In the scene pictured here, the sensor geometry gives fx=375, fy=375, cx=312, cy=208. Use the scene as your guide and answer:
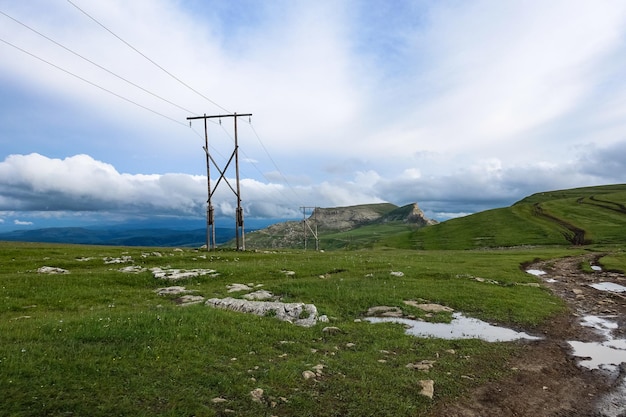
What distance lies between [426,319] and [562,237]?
406ft

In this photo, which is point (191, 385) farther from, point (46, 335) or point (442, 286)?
point (442, 286)

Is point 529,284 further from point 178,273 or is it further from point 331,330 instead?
point 178,273

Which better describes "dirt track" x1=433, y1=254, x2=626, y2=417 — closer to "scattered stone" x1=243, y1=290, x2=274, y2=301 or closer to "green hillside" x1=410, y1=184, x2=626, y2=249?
"scattered stone" x1=243, y1=290, x2=274, y2=301

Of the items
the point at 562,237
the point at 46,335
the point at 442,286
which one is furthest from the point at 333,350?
the point at 562,237

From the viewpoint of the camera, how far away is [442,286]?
34.3 metres

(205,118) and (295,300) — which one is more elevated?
(205,118)

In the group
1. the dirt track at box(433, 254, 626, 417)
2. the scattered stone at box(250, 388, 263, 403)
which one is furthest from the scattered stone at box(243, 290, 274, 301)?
the dirt track at box(433, 254, 626, 417)

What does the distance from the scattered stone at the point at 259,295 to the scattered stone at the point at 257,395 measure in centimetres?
1378

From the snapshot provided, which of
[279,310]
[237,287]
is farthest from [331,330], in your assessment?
[237,287]

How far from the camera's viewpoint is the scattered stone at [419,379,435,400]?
44.3 ft

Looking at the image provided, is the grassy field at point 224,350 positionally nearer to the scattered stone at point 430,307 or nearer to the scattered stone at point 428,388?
the scattered stone at point 428,388

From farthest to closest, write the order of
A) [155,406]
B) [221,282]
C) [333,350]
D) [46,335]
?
[221,282], [333,350], [46,335], [155,406]

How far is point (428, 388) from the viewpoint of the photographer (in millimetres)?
13875

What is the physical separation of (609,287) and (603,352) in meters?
28.1
